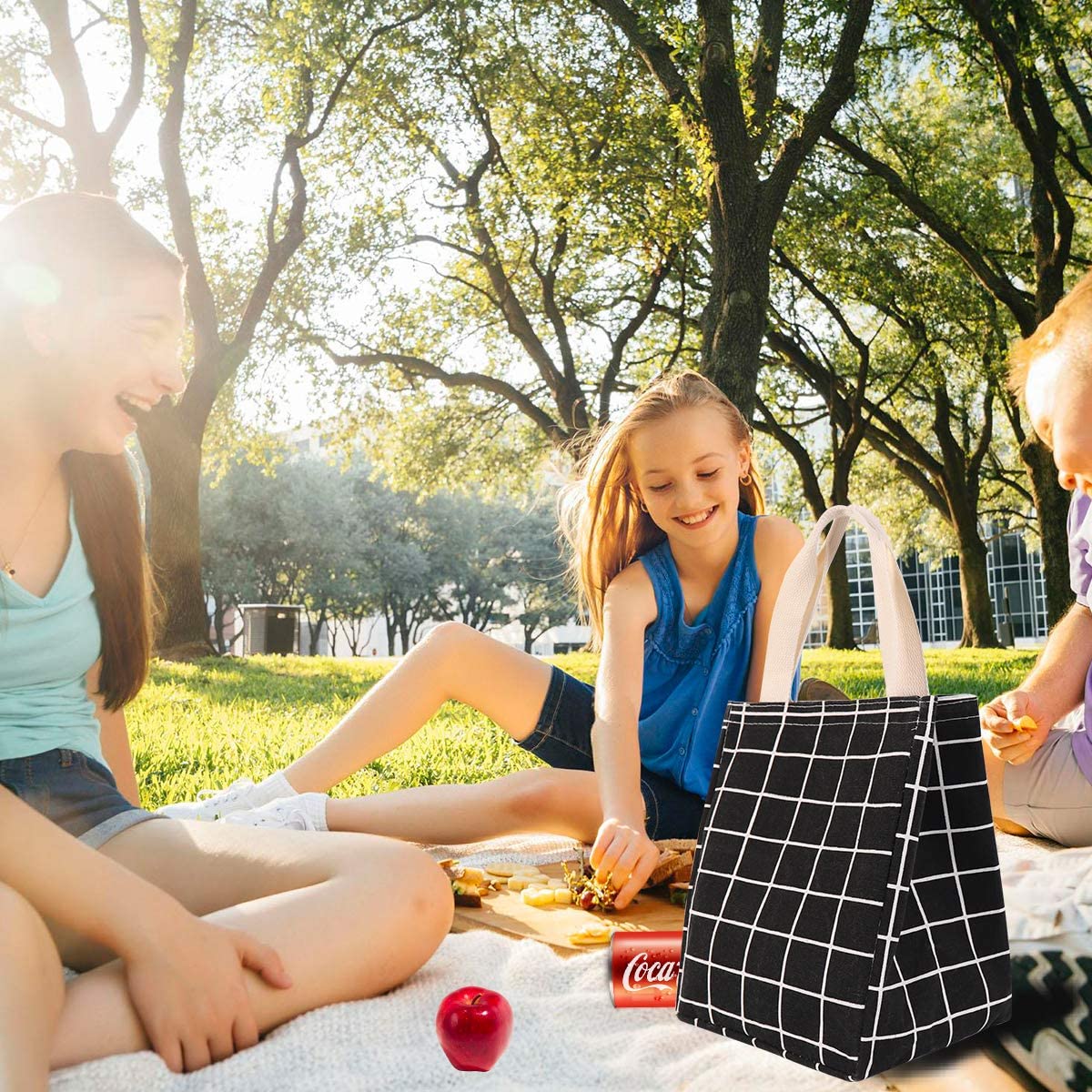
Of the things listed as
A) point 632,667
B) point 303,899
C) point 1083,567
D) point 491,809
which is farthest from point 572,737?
point 303,899

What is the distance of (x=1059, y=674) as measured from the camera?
3186mm

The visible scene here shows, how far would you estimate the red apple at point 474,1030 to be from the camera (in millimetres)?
1718

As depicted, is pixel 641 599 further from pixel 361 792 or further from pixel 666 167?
pixel 666 167

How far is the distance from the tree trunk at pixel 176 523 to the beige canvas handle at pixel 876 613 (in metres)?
12.3

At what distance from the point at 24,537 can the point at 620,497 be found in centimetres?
187

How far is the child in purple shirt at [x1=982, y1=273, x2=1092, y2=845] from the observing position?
2.47m

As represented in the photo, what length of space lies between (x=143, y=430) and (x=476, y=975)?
12.5m

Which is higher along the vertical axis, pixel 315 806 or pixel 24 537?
pixel 24 537

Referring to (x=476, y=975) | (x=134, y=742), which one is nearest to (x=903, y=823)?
(x=476, y=975)

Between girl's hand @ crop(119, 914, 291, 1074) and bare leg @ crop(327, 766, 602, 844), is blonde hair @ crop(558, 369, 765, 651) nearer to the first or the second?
bare leg @ crop(327, 766, 602, 844)

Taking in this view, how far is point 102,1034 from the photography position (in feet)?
5.69

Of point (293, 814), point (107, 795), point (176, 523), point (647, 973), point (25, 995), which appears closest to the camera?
point (25, 995)

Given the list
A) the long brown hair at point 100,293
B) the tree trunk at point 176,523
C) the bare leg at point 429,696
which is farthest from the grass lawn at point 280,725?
the long brown hair at point 100,293

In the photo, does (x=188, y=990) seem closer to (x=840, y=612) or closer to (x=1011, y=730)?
(x=1011, y=730)
